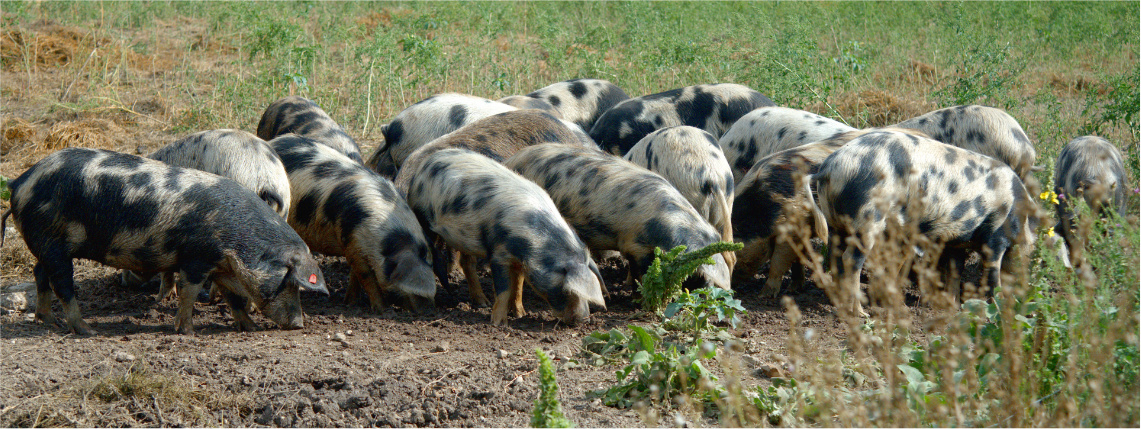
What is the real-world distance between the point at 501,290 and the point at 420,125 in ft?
10.3

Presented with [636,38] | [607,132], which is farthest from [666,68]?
[607,132]

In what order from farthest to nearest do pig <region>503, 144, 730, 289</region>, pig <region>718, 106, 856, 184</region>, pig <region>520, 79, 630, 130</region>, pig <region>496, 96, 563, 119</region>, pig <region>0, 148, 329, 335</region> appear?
pig <region>520, 79, 630, 130</region> → pig <region>496, 96, 563, 119</region> → pig <region>718, 106, 856, 184</region> → pig <region>503, 144, 730, 289</region> → pig <region>0, 148, 329, 335</region>

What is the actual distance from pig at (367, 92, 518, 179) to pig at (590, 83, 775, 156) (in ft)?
3.00

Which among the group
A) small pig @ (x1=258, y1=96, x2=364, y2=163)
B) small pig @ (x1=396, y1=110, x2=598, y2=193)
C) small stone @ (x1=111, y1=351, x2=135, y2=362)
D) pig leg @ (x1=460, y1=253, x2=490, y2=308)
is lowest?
pig leg @ (x1=460, y1=253, x2=490, y2=308)

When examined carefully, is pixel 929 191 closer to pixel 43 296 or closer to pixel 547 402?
pixel 547 402

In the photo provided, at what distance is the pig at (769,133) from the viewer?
23.5 feet

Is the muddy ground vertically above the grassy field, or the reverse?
the muddy ground

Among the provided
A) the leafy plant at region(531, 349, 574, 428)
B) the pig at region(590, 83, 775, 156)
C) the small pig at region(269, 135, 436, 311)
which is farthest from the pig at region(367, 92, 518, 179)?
the leafy plant at region(531, 349, 574, 428)

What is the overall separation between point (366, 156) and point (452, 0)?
243 inches

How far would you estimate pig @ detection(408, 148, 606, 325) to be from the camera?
5.23 metres

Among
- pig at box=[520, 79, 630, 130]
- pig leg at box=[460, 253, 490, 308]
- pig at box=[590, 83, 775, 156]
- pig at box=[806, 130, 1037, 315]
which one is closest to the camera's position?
pig at box=[806, 130, 1037, 315]

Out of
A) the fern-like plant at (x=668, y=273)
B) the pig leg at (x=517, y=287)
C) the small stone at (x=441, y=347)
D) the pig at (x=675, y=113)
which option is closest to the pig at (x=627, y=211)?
the fern-like plant at (x=668, y=273)

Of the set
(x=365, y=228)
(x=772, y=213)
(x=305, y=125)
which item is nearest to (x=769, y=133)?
(x=772, y=213)

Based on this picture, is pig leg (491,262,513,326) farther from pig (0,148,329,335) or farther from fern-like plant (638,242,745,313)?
pig (0,148,329,335)
